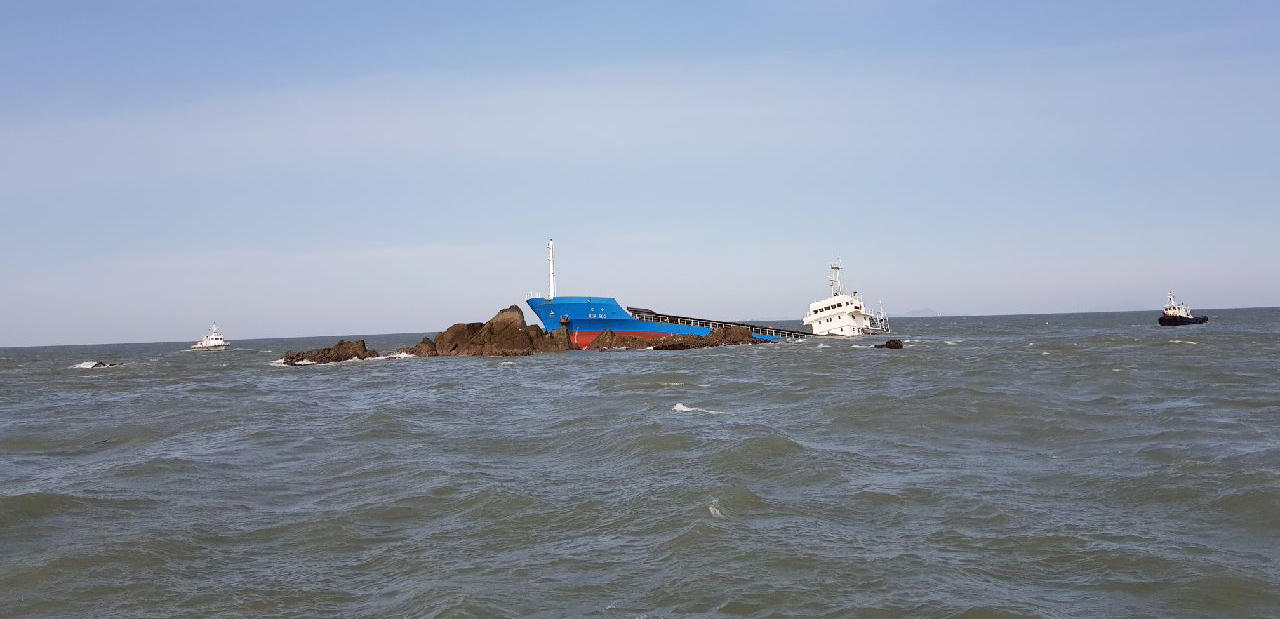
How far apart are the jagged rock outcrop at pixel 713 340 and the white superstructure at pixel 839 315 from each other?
9.58 meters

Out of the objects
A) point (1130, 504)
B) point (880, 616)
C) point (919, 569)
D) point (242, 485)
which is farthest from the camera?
point (242, 485)

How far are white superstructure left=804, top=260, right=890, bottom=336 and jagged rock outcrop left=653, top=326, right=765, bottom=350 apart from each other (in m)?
9.58

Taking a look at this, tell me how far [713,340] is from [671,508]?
2411 inches

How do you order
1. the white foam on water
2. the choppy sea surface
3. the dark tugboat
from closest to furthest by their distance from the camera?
the choppy sea surface, the white foam on water, the dark tugboat

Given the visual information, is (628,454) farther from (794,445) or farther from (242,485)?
(242,485)

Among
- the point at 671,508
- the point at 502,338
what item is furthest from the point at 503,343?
the point at 671,508

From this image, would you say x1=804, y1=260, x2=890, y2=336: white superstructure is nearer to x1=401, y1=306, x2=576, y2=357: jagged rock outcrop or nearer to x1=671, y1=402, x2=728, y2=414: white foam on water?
x1=401, y1=306, x2=576, y2=357: jagged rock outcrop

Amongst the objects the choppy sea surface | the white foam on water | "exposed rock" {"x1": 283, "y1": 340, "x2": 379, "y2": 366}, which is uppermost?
"exposed rock" {"x1": 283, "y1": 340, "x2": 379, "y2": 366}

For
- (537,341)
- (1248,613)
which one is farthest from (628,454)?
(537,341)

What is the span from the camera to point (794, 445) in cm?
1844

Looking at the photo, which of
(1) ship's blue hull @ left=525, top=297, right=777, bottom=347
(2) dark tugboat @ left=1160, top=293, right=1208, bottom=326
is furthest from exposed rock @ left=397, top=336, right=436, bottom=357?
(2) dark tugboat @ left=1160, top=293, right=1208, bottom=326

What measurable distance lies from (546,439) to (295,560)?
405 inches

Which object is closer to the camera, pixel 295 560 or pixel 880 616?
pixel 880 616

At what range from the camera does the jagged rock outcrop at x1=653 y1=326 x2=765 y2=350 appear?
2752 inches
